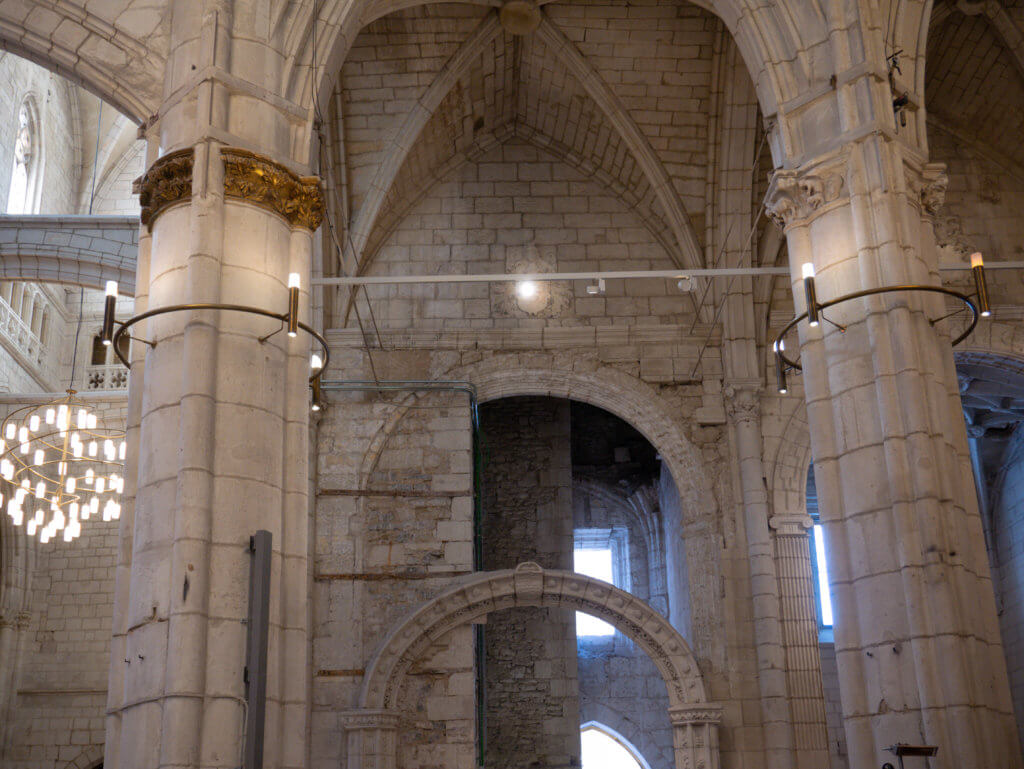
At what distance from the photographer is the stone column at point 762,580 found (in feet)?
42.7

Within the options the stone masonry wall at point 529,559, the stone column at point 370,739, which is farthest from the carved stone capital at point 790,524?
the stone column at point 370,739

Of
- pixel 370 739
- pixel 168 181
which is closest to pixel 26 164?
pixel 370 739

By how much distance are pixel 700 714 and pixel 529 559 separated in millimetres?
5422

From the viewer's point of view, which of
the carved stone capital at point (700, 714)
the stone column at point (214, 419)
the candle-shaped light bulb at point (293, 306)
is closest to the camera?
the stone column at point (214, 419)

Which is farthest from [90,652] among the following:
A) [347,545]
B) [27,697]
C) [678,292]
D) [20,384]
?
[678,292]

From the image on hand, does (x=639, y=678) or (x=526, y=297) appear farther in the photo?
(x=639, y=678)

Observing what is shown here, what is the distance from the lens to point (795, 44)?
8.78 metres

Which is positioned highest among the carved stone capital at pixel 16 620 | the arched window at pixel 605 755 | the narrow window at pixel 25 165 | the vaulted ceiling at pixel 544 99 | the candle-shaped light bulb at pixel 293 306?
the narrow window at pixel 25 165

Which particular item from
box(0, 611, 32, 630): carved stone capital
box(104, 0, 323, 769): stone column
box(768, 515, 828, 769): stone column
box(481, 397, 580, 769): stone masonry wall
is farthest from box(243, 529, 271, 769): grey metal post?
box(0, 611, 32, 630): carved stone capital

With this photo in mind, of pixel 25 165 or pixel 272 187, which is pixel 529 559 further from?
pixel 272 187

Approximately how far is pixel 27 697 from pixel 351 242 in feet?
28.0

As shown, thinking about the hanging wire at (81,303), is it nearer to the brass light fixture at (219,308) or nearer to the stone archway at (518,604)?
the stone archway at (518,604)

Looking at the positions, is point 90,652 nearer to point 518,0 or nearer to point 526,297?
point 526,297

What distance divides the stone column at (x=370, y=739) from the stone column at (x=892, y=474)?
6.74 meters
